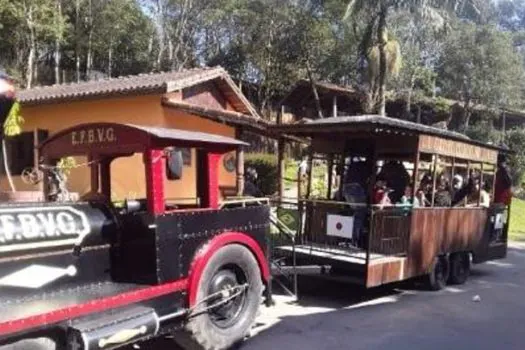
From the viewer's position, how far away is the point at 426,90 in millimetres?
36938

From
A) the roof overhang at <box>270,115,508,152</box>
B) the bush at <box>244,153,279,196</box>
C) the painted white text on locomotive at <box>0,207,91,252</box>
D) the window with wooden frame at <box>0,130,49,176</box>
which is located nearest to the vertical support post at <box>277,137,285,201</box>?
the roof overhang at <box>270,115,508,152</box>

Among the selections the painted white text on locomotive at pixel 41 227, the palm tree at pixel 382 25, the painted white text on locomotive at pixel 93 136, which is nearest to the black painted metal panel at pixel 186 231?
the painted white text on locomotive at pixel 41 227

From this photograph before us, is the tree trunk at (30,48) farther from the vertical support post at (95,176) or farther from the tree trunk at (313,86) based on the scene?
the vertical support post at (95,176)

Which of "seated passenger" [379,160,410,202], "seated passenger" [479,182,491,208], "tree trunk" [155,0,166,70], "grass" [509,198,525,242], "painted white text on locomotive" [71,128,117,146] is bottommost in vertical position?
"grass" [509,198,525,242]

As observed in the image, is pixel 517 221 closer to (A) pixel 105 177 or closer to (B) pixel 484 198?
(B) pixel 484 198

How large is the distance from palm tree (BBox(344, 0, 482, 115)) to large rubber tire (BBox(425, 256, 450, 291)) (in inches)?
557

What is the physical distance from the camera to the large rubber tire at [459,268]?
409 inches

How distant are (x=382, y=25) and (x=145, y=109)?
428 inches

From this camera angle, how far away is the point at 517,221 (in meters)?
22.3

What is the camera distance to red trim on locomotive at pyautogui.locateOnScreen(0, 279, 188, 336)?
4.16 m

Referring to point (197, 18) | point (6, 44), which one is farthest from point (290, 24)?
point (6, 44)

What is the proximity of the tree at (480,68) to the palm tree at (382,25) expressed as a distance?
1200 cm

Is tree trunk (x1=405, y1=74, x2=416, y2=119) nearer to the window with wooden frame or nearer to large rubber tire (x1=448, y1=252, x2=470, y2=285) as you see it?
the window with wooden frame

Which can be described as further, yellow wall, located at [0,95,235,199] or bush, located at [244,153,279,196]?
bush, located at [244,153,279,196]
